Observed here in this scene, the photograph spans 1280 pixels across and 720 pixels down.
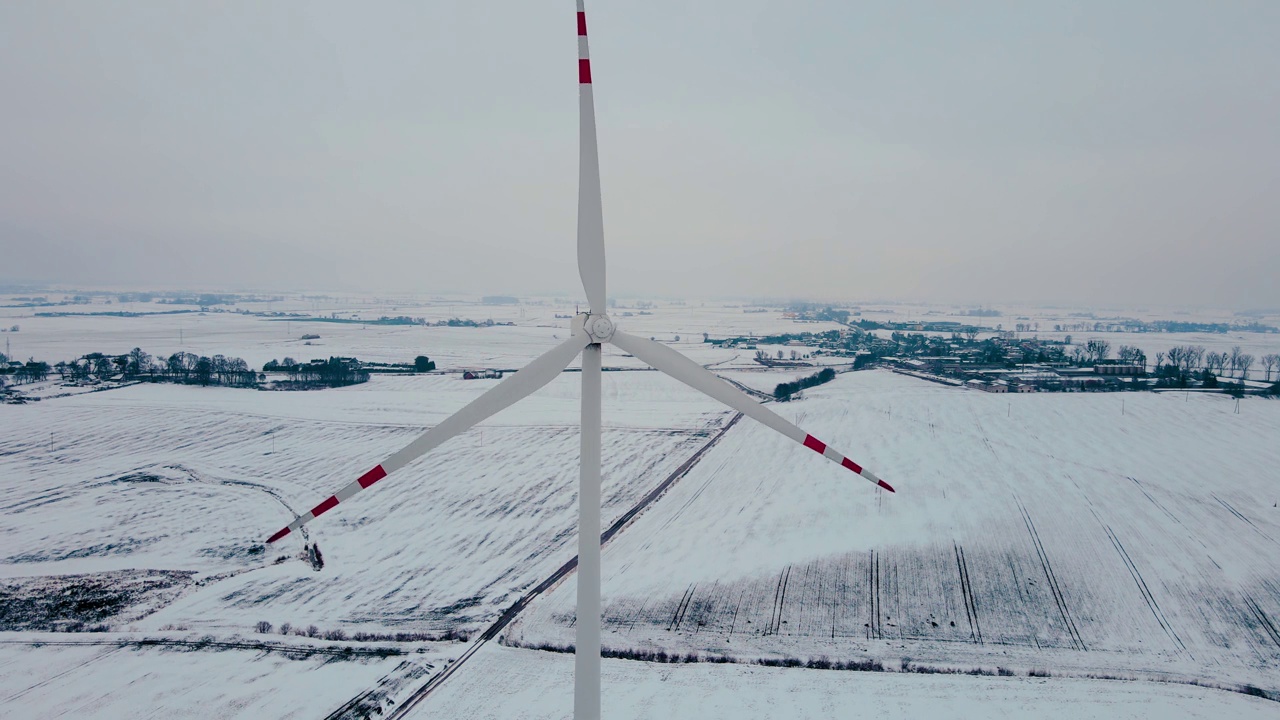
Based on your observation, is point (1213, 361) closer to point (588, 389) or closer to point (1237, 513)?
point (1237, 513)

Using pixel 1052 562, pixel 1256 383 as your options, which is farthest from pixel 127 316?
pixel 1256 383

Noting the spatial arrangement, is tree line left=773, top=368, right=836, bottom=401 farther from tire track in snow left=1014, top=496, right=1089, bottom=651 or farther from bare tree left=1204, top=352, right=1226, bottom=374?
bare tree left=1204, top=352, right=1226, bottom=374

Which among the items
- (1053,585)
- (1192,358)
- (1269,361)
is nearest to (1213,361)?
(1192,358)

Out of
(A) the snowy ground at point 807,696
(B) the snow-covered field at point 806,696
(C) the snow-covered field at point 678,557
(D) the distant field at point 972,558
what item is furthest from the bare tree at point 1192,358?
(A) the snowy ground at point 807,696

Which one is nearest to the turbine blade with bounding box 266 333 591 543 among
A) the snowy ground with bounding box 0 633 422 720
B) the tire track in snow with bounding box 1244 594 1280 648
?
the snowy ground with bounding box 0 633 422 720

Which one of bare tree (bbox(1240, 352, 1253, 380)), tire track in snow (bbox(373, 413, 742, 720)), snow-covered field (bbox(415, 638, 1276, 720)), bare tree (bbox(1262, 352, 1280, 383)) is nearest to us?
snow-covered field (bbox(415, 638, 1276, 720))

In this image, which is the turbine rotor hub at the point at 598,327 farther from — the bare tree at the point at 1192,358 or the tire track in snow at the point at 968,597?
the bare tree at the point at 1192,358
